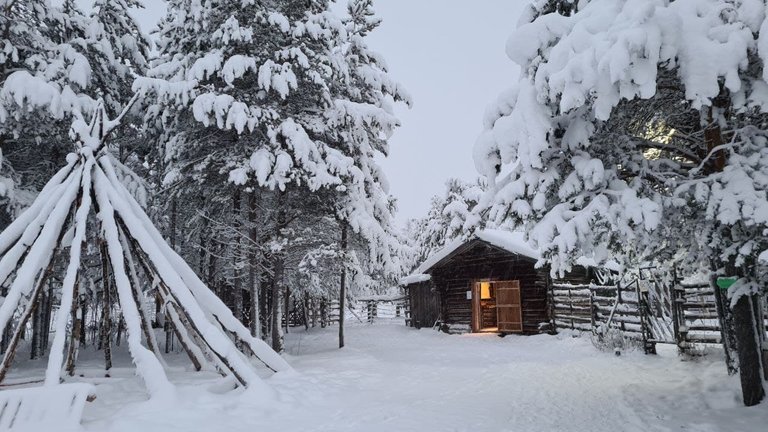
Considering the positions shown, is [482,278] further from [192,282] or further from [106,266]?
[106,266]

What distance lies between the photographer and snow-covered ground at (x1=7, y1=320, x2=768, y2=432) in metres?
5.71

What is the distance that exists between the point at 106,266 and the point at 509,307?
17580 mm

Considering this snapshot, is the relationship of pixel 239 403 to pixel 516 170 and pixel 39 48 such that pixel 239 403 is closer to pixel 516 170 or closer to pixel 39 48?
pixel 516 170

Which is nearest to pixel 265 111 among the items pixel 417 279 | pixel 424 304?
pixel 417 279

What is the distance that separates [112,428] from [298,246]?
26.4 feet

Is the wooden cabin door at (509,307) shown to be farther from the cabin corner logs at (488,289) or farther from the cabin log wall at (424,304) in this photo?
the cabin log wall at (424,304)

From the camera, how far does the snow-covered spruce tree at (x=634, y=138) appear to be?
451 cm

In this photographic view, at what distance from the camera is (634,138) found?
649 centimetres

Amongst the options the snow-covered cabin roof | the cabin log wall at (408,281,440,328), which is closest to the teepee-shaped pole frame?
the snow-covered cabin roof

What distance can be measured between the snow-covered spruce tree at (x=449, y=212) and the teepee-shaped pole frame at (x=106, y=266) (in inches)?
968

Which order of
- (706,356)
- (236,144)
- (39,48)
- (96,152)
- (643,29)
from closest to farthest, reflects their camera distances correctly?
(643,29) → (96,152) → (706,356) → (39,48) → (236,144)

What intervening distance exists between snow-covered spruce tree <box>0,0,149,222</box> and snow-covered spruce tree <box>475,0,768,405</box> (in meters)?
9.17

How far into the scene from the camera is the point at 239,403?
620 centimetres

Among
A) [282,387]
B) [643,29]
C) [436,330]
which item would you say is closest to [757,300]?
A: [643,29]
